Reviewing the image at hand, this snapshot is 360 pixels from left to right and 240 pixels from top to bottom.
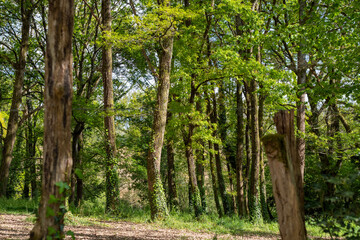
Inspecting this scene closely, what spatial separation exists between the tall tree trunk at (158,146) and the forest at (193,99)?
0.04 m

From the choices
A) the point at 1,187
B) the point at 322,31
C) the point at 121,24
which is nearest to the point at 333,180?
the point at 322,31

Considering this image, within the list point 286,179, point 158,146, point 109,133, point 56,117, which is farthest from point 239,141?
point 56,117

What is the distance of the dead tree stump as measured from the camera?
4.00 m

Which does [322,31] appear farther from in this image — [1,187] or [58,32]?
[1,187]

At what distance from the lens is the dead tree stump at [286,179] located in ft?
13.1

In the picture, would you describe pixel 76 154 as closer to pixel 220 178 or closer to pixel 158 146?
pixel 220 178

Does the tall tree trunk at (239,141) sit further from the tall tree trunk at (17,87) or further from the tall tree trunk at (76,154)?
the tall tree trunk at (17,87)

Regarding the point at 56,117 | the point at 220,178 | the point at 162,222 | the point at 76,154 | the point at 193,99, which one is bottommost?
the point at 162,222

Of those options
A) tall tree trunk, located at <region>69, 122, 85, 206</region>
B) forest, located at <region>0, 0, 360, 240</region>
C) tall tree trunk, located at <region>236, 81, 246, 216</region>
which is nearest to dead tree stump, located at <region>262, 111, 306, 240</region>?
forest, located at <region>0, 0, 360, 240</region>

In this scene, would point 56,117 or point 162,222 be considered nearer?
point 56,117

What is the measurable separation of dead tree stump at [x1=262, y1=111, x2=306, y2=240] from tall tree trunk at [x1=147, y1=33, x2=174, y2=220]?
825cm

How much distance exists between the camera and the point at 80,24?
19906mm

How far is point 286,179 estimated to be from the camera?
13.3ft

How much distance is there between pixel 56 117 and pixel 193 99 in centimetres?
1161
